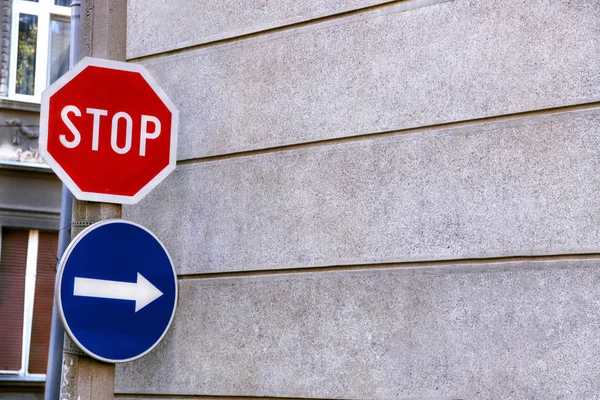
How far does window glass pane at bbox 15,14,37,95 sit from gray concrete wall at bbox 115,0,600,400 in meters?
9.15

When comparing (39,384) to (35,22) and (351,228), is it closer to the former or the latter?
(35,22)

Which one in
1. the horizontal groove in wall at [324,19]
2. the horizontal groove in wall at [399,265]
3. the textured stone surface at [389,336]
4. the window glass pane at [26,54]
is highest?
the window glass pane at [26,54]

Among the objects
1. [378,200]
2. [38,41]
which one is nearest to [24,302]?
[38,41]

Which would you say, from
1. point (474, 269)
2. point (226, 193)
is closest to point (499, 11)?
point (474, 269)

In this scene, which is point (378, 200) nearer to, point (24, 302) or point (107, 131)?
point (107, 131)

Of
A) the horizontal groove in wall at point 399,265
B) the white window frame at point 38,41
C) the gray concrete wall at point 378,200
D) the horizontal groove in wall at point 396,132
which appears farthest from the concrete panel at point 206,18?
the white window frame at point 38,41

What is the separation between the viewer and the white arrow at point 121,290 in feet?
15.4

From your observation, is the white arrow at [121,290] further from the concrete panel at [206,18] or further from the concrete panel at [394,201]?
the concrete panel at [206,18]

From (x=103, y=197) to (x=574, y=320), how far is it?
2.14 meters

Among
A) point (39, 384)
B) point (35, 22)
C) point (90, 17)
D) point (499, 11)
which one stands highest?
point (35, 22)

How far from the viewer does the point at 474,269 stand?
4973 millimetres

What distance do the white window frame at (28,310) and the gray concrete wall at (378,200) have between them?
8.62 metres

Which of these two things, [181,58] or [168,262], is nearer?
[168,262]

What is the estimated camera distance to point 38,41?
15570 millimetres
